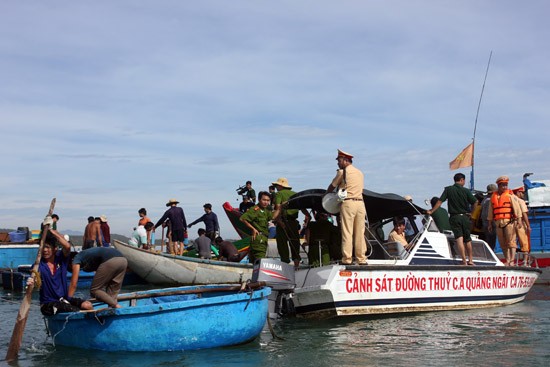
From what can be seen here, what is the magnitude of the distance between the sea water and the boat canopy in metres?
2.04

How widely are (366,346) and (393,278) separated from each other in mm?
2640

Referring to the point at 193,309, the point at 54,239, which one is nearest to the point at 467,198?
the point at 193,309

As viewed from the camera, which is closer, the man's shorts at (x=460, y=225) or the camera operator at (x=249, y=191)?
the man's shorts at (x=460, y=225)

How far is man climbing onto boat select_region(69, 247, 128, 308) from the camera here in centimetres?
1011

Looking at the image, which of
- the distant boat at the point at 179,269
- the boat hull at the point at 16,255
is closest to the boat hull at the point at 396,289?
the distant boat at the point at 179,269

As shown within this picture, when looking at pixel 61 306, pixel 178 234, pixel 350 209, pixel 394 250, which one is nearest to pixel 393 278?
pixel 394 250

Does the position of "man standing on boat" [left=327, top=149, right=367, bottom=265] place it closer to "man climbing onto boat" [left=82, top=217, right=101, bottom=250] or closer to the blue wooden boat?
the blue wooden boat

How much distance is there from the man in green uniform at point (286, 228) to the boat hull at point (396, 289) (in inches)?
40.5

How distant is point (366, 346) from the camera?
10133 millimetres

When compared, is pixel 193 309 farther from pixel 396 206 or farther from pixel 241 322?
pixel 396 206

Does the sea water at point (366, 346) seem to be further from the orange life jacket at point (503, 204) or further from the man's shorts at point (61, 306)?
the orange life jacket at point (503, 204)

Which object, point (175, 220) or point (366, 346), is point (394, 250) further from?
point (175, 220)

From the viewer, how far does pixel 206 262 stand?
18672 mm

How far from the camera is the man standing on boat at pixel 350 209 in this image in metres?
12.1
